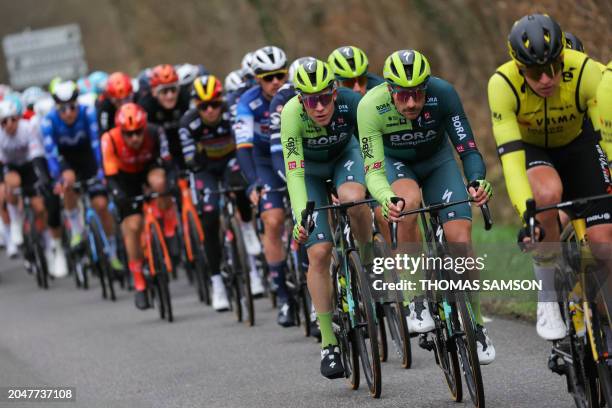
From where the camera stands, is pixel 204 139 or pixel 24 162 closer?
pixel 204 139

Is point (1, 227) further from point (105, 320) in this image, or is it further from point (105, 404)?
point (105, 404)

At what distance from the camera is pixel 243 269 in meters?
12.2

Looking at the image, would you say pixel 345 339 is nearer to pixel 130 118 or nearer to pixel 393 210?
pixel 393 210

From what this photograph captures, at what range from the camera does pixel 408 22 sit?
21594 mm

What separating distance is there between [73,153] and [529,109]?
10.4 meters

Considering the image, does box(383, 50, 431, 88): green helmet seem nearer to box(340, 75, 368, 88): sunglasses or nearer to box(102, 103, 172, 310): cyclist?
box(340, 75, 368, 88): sunglasses

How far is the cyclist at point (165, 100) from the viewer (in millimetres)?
15398

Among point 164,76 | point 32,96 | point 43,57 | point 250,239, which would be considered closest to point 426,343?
point 250,239

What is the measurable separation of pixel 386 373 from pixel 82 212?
941 centimetres

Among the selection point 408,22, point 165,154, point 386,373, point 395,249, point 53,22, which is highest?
point 53,22

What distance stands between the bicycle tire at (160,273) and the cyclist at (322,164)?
13.1 ft

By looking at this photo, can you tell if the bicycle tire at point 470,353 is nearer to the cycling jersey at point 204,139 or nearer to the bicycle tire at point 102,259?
the cycling jersey at point 204,139

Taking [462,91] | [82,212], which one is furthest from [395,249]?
[462,91]

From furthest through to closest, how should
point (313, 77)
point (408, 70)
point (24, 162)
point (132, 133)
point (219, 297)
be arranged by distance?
point (24, 162), point (132, 133), point (219, 297), point (313, 77), point (408, 70)
